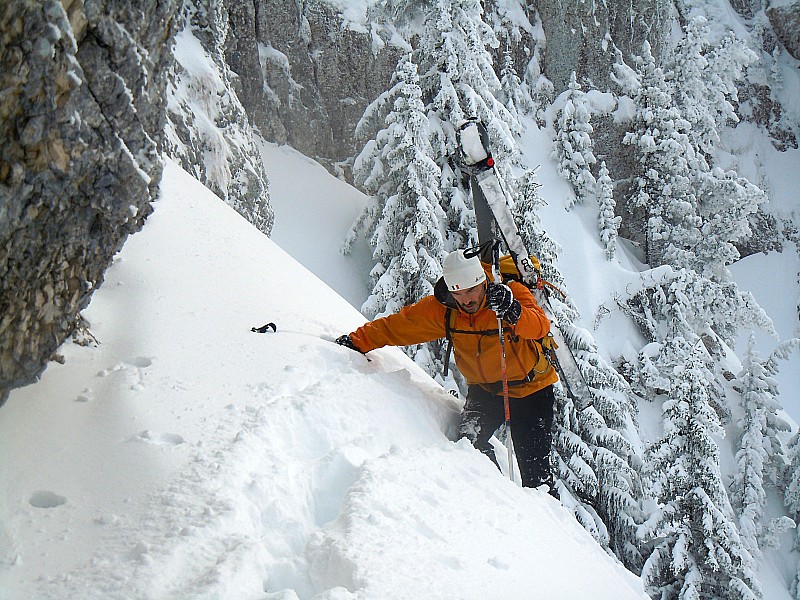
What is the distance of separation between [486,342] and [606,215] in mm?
16762

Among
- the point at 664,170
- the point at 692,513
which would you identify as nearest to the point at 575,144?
the point at 664,170

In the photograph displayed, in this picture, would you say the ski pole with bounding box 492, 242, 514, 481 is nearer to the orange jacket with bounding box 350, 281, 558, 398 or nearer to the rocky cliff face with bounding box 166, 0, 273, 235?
the orange jacket with bounding box 350, 281, 558, 398

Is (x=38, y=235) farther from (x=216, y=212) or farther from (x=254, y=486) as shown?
(x=216, y=212)

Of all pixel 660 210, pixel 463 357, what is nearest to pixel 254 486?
pixel 463 357

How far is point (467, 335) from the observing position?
A: 4633mm

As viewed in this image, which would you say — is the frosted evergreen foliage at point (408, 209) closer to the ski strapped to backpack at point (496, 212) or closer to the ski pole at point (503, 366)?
the ski strapped to backpack at point (496, 212)

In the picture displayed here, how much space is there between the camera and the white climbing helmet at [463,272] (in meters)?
4.23

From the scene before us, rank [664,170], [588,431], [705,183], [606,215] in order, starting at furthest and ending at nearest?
1. [606,215]
2. [705,183]
3. [664,170]
4. [588,431]

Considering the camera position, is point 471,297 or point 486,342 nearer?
point 471,297

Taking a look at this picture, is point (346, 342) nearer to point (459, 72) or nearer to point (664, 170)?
point (459, 72)

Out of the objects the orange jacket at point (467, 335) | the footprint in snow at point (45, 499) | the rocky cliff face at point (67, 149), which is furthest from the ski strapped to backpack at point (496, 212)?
the footprint in snow at point (45, 499)

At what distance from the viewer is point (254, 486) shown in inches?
121

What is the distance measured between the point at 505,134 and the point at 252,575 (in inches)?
394

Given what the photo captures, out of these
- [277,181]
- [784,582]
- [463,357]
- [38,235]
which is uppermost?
[38,235]
